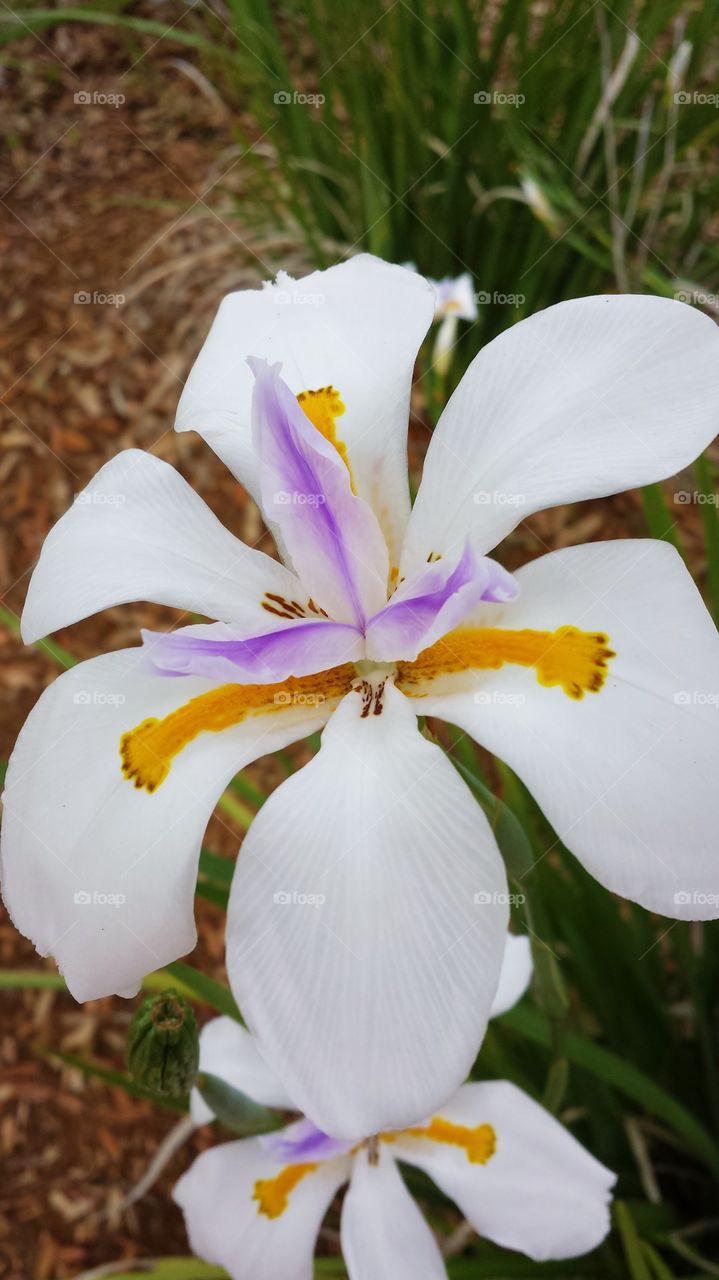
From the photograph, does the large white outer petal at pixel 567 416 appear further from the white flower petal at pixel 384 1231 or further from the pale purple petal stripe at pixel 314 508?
the white flower petal at pixel 384 1231

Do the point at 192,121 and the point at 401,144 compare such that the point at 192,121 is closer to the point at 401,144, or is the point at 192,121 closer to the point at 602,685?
the point at 401,144

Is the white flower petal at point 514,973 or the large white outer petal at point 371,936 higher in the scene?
the large white outer petal at point 371,936

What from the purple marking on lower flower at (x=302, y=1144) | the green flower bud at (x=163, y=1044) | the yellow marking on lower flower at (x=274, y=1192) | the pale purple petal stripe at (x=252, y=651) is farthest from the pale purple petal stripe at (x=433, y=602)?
the yellow marking on lower flower at (x=274, y=1192)

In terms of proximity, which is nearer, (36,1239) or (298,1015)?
(298,1015)

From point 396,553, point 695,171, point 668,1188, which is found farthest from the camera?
point 695,171

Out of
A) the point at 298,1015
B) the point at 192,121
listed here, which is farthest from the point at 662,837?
the point at 192,121

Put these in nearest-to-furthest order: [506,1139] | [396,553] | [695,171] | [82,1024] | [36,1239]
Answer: [396,553] < [506,1139] < [36,1239] < [82,1024] < [695,171]

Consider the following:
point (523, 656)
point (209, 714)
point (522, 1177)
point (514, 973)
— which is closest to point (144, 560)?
point (209, 714)

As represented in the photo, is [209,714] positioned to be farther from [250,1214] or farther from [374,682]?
[250,1214]

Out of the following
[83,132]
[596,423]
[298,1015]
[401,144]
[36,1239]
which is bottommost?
[36,1239]
